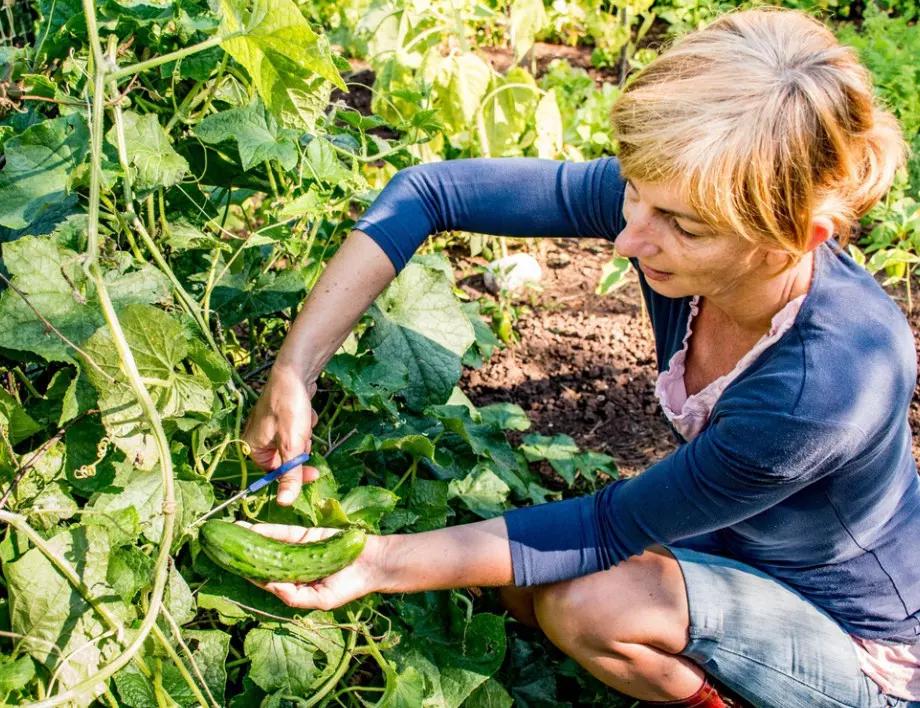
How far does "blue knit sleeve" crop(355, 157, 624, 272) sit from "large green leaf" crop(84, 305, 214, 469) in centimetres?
53

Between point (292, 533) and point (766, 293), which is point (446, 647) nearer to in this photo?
point (292, 533)

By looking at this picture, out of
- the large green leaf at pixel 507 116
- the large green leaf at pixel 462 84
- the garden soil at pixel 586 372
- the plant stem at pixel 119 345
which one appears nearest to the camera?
the plant stem at pixel 119 345

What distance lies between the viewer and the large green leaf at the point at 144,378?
1422 millimetres

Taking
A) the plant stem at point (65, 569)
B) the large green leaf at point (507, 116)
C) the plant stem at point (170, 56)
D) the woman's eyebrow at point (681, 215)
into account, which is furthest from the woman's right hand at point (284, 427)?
the large green leaf at point (507, 116)

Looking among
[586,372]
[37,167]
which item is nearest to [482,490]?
[586,372]

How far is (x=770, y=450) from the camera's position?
151cm

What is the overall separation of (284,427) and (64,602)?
0.43m

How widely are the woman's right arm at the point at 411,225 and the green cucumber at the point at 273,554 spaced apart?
0.48 feet

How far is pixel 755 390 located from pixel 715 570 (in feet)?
1.49

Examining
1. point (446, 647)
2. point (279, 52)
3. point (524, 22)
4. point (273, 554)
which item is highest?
point (279, 52)

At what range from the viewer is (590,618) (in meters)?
1.81

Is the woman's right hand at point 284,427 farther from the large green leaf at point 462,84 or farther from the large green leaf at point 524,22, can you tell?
the large green leaf at point 524,22

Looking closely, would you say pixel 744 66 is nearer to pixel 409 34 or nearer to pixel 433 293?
pixel 433 293

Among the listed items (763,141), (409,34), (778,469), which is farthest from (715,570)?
(409,34)
